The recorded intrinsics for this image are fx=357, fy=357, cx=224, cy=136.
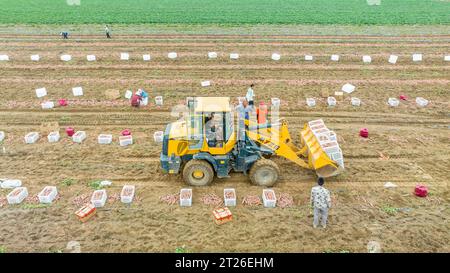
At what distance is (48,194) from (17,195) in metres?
0.76

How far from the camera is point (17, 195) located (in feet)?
29.8

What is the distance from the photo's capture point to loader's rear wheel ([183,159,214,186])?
9523mm

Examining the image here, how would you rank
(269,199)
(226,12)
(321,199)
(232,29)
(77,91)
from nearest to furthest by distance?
(321,199)
(269,199)
(77,91)
(232,29)
(226,12)

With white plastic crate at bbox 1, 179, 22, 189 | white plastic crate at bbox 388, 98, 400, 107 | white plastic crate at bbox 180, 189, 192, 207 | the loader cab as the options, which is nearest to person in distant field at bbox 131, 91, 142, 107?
the loader cab

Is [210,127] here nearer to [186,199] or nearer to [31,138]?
[186,199]

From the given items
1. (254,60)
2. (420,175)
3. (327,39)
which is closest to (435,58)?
(327,39)

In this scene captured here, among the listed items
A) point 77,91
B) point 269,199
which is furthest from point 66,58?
point 269,199

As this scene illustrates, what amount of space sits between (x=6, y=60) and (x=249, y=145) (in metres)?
17.2

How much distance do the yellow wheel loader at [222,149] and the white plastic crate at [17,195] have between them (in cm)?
359

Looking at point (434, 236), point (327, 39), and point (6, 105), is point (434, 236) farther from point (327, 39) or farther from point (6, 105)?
point (327, 39)

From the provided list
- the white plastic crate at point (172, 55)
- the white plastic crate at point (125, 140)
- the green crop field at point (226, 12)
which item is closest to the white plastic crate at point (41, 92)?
the white plastic crate at point (125, 140)

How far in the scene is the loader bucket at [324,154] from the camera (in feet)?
31.7

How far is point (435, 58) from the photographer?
20844 millimetres

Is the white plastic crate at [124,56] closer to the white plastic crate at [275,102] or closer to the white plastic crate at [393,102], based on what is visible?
the white plastic crate at [275,102]
